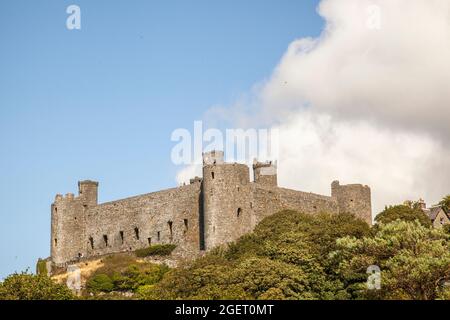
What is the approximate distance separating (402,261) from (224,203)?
23.8 m

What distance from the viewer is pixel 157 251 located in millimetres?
66938

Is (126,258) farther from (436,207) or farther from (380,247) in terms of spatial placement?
(436,207)

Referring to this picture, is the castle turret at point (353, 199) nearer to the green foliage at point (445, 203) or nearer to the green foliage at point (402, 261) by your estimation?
the green foliage at point (445, 203)

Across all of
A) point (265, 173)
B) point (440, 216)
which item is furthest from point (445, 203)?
point (265, 173)

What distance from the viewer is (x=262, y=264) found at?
48.4m

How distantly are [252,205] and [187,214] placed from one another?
4.84m

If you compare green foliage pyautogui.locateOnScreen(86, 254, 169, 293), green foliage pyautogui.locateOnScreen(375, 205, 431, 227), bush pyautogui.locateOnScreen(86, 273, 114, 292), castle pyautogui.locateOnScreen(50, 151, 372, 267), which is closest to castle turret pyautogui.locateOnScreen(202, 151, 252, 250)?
castle pyautogui.locateOnScreen(50, 151, 372, 267)

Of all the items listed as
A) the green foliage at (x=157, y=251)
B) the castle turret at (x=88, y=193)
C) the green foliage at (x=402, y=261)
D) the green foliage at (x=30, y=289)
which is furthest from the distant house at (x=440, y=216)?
the green foliage at (x=30, y=289)

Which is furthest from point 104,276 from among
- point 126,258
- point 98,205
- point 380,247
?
point 380,247

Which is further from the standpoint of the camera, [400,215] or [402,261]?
[400,215]

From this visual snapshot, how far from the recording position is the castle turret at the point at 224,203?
62625mm

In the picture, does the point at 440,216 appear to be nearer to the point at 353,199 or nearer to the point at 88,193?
the point at 353,199

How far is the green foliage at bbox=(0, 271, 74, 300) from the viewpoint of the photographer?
45.2m

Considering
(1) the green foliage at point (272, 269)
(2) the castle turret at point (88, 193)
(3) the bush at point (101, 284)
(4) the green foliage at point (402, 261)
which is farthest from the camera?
(2) the castle turret at point (88, 193)
